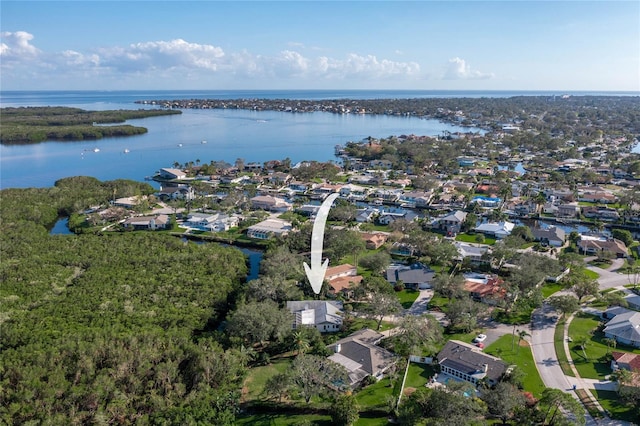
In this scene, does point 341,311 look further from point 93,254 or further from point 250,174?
point 250,174

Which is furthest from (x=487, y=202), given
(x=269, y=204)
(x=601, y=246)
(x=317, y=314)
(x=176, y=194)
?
(x=176, y=194)

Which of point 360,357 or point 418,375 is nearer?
point 418,375

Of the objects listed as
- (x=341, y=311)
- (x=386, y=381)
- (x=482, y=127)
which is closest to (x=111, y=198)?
(x=341, y=311)

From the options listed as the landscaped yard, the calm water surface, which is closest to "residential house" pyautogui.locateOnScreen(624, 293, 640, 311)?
the landscaped yard

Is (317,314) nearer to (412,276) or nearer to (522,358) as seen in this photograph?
(412,276)

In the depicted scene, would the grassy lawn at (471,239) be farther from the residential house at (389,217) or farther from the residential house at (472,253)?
the residential house at (389,217)
